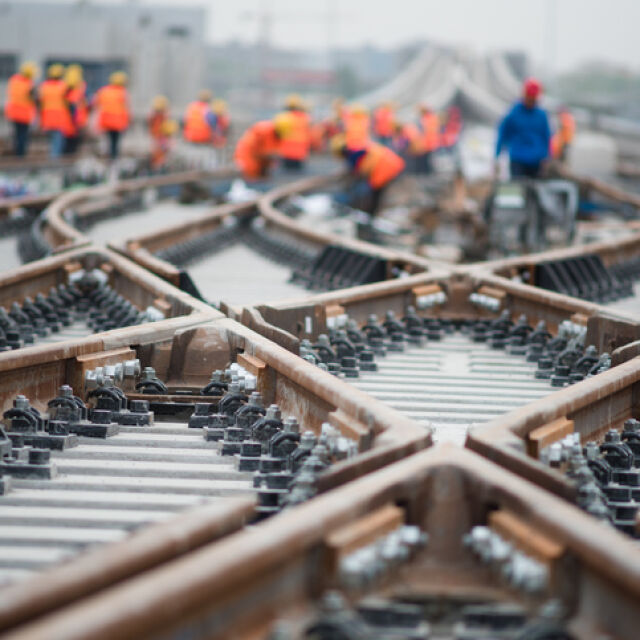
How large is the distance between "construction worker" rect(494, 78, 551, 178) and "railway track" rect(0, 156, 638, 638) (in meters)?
3.24

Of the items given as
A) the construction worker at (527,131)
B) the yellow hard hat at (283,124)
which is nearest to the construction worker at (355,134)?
the yellow hard hat at (283,124)

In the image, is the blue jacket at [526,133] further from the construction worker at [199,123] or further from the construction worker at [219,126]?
the construction worker at [219,126]

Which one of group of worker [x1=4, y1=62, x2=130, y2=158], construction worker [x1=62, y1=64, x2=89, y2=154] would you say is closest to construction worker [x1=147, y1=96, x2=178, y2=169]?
construction worker [x1=62, y1=64, x2=89, y2=154]

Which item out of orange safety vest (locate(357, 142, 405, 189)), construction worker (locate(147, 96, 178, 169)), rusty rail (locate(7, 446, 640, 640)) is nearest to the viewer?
rusty rail (locate(7, 446, 640, 640))

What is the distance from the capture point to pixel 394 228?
678 inches

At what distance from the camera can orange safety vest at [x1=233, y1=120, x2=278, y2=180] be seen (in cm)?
1880

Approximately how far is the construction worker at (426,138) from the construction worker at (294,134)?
8.50 m

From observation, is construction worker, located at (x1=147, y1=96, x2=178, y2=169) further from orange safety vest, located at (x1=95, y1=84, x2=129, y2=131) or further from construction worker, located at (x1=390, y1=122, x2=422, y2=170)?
construction worker, located at (x1=390, y1=122, x2=422, y2=170)

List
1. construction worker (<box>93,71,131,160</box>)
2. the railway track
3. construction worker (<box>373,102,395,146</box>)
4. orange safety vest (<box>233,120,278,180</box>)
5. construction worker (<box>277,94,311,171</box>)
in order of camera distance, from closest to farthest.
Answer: the railway track → orange safety vest (<box>233,120,278,180</box>) → construction worker (<box>277,94,311,171</box>) → construction worker (<box>93,71,131,160</box>) → construction worker (<box>373,102,395,146</box>)

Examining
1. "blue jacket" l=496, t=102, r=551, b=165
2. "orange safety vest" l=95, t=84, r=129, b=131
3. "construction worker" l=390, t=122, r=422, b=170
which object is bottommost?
"construction worker" l=390, t=122, r=422, b=170

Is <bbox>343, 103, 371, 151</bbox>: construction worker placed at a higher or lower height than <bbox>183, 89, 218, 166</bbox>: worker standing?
higher

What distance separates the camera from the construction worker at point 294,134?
63.1ft

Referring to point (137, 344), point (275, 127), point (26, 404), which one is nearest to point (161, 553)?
point (26, 404)

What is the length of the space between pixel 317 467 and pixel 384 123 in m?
24.4
